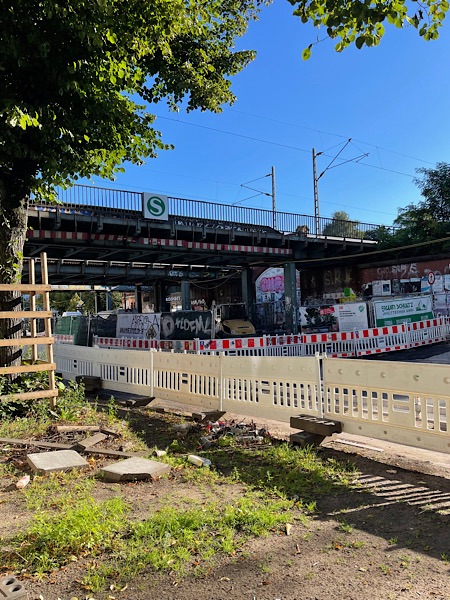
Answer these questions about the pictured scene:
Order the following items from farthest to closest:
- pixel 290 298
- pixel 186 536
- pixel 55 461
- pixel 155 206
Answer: pixel 290 298 < pixel 155 206 < pixel 55 461 < pixel 186 536

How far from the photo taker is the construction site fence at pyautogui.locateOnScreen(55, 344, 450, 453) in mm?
4820

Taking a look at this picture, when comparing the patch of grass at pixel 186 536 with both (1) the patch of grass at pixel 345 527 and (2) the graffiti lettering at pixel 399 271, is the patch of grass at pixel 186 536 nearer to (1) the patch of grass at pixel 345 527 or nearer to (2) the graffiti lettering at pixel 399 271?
(1) the patch of grass at pixel 345 527

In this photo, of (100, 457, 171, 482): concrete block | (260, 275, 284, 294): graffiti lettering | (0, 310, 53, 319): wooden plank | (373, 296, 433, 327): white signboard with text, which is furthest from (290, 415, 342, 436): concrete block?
(260, 275, 284, 294): graffiti lettering

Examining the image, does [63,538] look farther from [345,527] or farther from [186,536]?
[345,527]

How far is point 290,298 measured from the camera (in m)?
29.3

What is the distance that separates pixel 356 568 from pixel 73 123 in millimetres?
7139

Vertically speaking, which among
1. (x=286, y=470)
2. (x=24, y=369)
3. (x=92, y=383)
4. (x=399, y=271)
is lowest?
(x=286, y=470)

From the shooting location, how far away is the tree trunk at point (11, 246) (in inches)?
279

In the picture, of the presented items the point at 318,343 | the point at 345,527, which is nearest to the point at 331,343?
the point at 318,343

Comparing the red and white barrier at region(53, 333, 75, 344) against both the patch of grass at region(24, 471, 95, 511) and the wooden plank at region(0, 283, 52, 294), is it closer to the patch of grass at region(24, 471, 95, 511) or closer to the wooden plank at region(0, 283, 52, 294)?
the wooden plank at region(0, 283, 52, 294)

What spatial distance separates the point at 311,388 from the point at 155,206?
56.1ft

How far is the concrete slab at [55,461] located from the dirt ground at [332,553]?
32 cm

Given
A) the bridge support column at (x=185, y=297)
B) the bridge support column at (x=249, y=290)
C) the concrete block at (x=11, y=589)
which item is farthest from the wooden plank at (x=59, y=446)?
the bridge support column at (x=185, y=297)

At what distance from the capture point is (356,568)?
2.82 m
